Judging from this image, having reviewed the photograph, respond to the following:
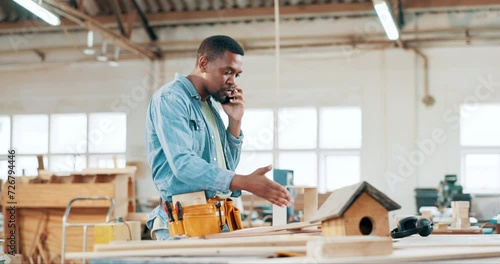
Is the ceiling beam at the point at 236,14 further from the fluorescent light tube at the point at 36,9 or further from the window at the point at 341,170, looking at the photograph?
the fluorescent light tube at the point at 36,9

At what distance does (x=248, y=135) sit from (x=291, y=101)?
0.91 metres

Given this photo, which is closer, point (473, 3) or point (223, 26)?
point (473, 3)

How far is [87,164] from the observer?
1230 centimetres

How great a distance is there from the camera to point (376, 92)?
11.5 metres

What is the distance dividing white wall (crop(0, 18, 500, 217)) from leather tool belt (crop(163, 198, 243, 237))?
8895 millimetres

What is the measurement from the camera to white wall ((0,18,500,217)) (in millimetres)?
11258

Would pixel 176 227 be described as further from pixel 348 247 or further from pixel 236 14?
pixel 236 14

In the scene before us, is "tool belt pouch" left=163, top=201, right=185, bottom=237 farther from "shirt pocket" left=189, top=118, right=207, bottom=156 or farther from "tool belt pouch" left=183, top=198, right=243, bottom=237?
"shirt pocket" left=189, top=118, right=207, bottom=156

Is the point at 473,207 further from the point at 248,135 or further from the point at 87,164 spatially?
the point at 87,164

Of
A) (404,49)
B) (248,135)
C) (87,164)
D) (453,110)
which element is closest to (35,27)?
(87,164)

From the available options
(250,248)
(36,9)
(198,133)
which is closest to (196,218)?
(198,133)

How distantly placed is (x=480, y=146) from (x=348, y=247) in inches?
393

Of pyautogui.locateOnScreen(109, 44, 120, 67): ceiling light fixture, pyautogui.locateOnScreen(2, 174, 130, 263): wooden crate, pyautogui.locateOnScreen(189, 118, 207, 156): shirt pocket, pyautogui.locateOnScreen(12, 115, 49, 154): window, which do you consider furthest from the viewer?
pyautogui.locateOnScreen(12, 115, 49, 154): window

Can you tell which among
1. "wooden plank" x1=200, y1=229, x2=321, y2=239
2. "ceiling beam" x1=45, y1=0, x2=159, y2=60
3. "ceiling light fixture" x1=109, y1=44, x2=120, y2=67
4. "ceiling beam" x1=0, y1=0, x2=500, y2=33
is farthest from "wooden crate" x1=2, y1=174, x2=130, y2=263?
"wooden plank" x1=200, y1=229, x2=321, y2=239
